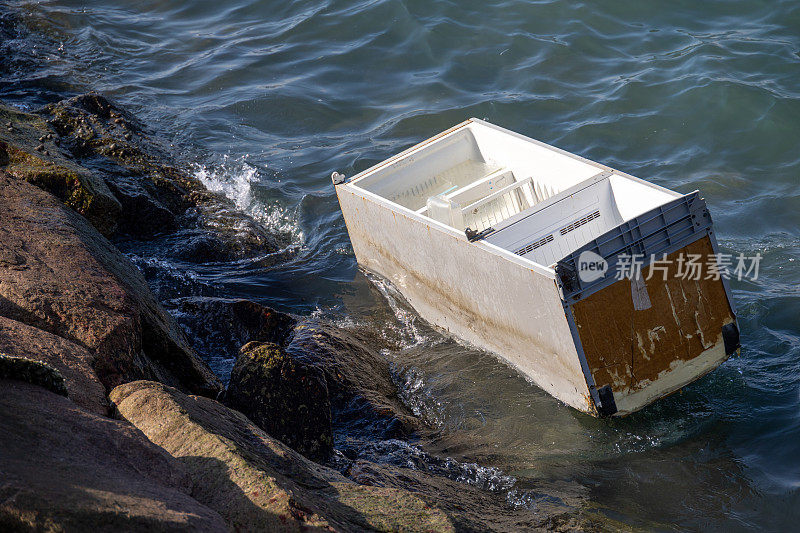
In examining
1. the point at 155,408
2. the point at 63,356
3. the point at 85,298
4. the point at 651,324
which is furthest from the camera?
the point at 651,324

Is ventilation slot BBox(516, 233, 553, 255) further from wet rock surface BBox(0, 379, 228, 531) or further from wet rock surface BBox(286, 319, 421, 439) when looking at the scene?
wet rock surface BBox(0, 379, 228, 531)

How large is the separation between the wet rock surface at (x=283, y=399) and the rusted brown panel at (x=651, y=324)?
2.02 meters

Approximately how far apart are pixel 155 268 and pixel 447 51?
25.2 feet

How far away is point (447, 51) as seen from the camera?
1351 centimetres

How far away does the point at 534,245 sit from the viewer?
6824mm

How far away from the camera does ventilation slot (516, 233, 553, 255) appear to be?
6742 mm

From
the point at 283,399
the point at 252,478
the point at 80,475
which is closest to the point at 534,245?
the point at 283,399

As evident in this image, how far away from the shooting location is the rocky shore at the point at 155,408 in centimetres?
306

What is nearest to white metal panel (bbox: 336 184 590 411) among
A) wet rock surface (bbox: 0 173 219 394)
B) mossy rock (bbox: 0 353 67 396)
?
wet rock surface (bbox: 0 173 219 394)

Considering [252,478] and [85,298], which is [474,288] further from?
[252,478]

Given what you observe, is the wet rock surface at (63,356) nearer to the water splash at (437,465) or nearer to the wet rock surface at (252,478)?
the wet rock surface at (252,478)

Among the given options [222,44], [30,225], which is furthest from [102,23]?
[30,225]

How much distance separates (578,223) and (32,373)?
4921mm

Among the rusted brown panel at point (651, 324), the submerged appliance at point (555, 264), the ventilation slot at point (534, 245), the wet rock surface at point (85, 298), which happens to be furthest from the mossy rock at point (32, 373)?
the ventilation slot at point (534, 245)
